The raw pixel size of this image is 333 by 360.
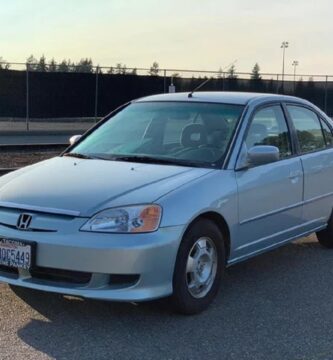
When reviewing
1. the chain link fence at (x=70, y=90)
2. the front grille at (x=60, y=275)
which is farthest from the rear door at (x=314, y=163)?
the chain link fence at (x=70, y=90)

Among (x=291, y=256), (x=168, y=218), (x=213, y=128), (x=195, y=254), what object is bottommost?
(x=291, y=256)

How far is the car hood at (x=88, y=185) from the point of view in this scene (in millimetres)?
4352

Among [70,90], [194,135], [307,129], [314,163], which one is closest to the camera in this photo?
[194,135]

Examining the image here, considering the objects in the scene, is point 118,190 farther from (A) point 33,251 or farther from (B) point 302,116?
(B) point 302,116

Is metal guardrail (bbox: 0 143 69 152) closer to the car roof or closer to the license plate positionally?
the car roof

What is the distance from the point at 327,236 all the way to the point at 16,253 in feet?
12.2

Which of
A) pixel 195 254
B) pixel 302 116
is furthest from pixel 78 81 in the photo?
pixel 195 254

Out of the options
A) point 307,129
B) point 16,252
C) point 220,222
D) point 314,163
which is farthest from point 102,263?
point 307,129

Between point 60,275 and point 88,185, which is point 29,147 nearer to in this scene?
point 88,185

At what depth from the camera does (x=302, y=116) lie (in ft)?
21.2

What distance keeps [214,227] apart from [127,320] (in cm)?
94

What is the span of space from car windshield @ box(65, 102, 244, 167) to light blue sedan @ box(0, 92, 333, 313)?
1 centimetres

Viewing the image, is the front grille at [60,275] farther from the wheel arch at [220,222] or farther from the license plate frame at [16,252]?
the wheel arch at [220,222]

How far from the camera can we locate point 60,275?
4289mm
